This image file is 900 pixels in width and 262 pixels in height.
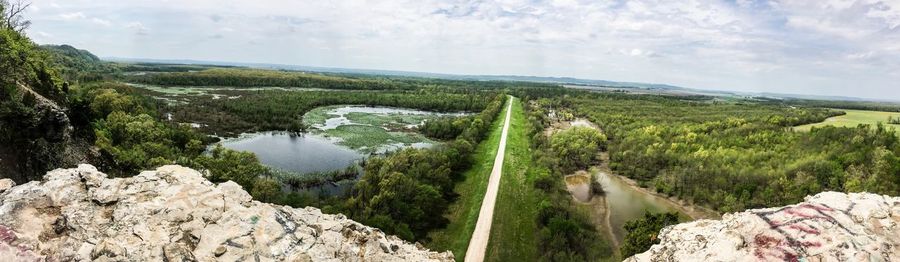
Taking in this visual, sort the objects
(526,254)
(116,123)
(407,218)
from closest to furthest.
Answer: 1. (526,254)
2. (407,218)
3. (116,123)

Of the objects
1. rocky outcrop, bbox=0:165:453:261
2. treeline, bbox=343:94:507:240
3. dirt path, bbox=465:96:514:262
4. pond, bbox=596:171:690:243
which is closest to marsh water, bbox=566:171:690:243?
pond, bbox=596:171:690:243

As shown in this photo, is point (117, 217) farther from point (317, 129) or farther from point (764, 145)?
point (317, 129)

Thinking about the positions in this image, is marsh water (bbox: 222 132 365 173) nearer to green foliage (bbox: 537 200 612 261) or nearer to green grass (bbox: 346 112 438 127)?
green grass (bbox: 346 112 438 127)

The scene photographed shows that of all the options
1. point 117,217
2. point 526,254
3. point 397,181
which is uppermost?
point 117,217

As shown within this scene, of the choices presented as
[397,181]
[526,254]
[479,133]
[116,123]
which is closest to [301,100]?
[479,133]

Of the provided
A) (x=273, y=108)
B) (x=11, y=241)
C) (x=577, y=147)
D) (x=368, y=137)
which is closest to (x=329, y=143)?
(x=368, y=137)

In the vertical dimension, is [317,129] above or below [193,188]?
below

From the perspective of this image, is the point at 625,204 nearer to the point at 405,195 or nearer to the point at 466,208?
the point at 466,208
